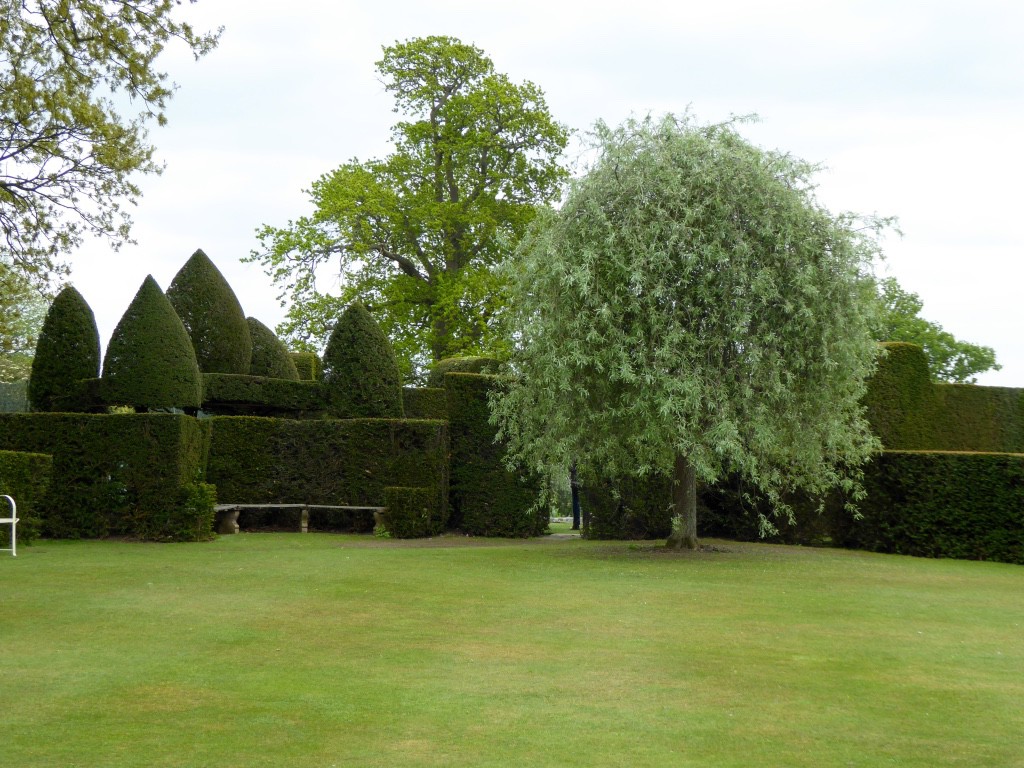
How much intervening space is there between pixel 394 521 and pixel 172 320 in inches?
241

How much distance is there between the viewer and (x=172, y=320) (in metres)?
22.0

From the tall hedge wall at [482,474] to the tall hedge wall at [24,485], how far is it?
8405 mm

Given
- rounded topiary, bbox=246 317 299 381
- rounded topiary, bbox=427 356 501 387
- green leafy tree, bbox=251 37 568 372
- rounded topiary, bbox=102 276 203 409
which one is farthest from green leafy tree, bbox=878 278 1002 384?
rounded topiary, bbox=102 276 203 409

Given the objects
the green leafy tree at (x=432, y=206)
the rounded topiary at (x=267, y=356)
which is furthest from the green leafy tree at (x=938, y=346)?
the rounded topiary at (x=267, y=356)

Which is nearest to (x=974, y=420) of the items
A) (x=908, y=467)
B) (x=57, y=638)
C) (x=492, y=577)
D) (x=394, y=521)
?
(x=908, y=467)

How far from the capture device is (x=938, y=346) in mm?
56250

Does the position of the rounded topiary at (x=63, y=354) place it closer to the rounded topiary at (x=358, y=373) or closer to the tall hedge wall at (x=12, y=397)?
the rounded topiary at (x=358, y=373)

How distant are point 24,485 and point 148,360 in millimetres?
4909

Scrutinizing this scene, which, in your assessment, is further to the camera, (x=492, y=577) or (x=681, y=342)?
(x=681, y=342)

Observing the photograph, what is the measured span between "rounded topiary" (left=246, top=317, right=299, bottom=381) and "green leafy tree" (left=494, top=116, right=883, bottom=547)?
468 inches

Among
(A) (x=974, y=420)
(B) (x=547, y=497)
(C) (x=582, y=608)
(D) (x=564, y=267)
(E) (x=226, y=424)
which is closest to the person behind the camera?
(C) (x=582, y=608)

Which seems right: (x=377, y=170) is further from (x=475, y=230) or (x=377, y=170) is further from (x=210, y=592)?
(x=210, y=592)

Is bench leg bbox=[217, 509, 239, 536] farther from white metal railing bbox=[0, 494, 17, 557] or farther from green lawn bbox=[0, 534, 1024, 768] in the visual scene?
green lawn bbox=[0, 534, 1024, 768]

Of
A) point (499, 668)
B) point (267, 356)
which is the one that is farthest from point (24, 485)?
point (499, 668)
